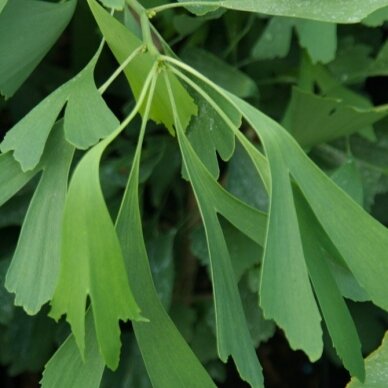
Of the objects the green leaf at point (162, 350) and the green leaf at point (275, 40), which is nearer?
the green leaf at point (162, 350)

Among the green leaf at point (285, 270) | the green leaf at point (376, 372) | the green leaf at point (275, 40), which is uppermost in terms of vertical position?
the green leaf at point (275, 40)

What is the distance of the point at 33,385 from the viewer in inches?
48.1

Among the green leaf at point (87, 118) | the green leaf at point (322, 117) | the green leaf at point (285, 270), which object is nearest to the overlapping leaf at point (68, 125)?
the green leaf at point (87, 118)

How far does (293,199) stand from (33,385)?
756 millimetres

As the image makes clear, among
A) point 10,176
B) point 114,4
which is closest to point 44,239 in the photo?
point 10,176

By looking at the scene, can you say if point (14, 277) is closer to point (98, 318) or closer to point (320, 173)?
point (98, 318)

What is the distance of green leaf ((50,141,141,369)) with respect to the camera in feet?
1.72

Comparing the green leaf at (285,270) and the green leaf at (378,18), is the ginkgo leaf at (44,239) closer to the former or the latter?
the green leaf at (285,270)

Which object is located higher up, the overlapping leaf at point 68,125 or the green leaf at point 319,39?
the overlapping leaf at point 68,125

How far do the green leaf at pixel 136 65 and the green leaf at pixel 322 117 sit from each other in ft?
0.70

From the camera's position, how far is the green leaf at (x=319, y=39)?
848 mm

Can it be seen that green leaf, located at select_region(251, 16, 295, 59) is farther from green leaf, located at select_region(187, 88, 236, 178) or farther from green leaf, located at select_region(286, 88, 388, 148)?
green leaf, located at select_region(187, 88, 236, 178)

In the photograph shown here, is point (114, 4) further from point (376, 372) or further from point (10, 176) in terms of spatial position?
point (376, 372)

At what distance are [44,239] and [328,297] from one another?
0.65ft
